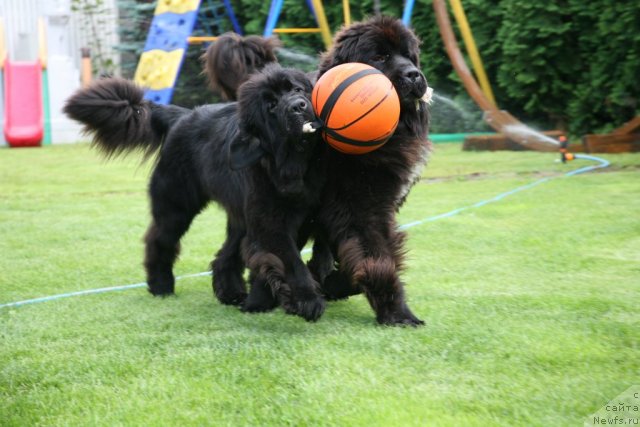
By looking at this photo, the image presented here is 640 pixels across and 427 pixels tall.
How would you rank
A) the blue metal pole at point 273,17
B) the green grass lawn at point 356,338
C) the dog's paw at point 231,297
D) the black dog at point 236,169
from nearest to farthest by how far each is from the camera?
the green grass lawn at point 356,338 → the black dog at point 236,169 → the dog's paw at point 231,297 → the blue metal pole at point 273,17

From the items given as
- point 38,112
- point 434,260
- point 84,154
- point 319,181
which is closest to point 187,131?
point 319,181

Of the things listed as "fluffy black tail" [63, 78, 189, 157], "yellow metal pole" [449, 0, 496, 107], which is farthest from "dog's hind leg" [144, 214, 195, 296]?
"yellow metal pole" [449, 0, 496, 107]

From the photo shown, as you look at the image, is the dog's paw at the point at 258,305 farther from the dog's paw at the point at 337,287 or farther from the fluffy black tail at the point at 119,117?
the fluffy black tail at the point at 119,117

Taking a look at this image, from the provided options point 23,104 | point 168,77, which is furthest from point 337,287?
point 23,104

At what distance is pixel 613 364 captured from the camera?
2.94m

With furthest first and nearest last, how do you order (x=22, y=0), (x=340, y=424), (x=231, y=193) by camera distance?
(x=22, y=0), (x=231, y=193), (x=340, y=424)

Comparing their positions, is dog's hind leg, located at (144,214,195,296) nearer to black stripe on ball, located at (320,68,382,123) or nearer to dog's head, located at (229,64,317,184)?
dog's head, located at (229,64,317,184)

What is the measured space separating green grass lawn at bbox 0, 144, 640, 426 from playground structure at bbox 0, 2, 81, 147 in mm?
8262

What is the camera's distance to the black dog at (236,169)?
3.75 m

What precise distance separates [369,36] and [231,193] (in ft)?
3.61

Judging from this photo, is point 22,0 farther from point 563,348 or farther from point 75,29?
point 563,348

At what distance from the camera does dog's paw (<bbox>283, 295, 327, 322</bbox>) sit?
373 centimetres

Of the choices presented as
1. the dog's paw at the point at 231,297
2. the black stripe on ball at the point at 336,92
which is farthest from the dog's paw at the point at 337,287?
the black stripe on ball at the point at 336,92

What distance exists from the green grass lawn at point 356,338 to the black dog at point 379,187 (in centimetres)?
21
